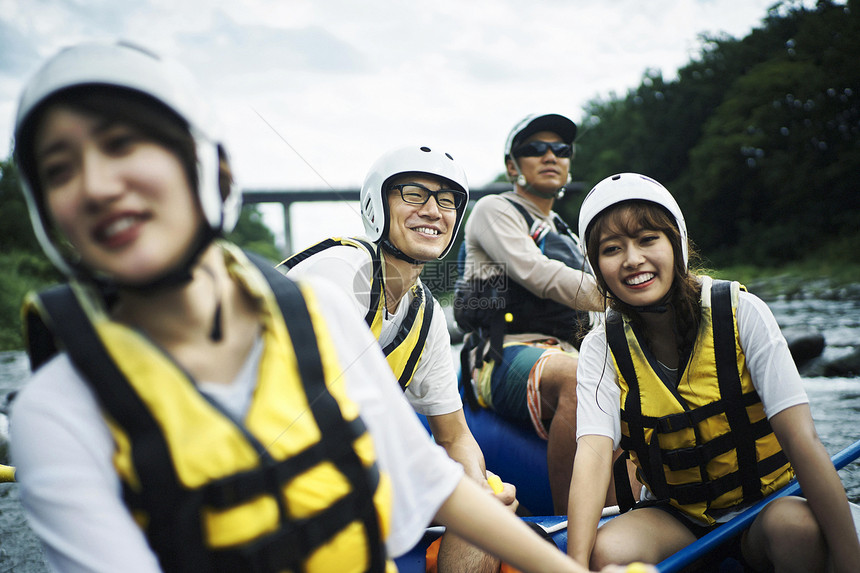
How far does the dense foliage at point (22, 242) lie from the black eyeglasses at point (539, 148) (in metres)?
1.82

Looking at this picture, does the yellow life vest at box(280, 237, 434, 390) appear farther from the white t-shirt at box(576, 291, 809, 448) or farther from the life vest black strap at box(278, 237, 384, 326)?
the white t-shirt at box(576, 291, 809, 448)

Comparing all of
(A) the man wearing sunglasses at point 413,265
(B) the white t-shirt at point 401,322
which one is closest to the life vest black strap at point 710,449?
(A) the man wearing sunglasses at point 413,265

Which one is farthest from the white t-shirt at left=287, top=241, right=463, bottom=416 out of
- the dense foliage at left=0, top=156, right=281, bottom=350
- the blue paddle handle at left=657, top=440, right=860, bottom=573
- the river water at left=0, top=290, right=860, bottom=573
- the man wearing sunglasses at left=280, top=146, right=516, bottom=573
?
the river water at left=0, top=290, right=860, bottom=573

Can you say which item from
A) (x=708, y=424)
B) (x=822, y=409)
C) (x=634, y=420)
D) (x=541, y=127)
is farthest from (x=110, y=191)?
(x=822, y=409)

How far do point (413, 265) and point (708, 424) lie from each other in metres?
1.33

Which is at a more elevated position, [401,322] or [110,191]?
[110,191]

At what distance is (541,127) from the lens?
12.1 ft

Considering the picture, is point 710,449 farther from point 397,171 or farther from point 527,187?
point 527,187

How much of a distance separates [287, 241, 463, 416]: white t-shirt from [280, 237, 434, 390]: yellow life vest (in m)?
0.03

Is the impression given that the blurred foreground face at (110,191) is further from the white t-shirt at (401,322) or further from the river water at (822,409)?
the river water at (822,409)

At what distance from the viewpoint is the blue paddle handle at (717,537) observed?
1863 mm

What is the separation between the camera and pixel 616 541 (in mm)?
1935

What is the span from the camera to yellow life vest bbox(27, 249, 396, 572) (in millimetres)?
818

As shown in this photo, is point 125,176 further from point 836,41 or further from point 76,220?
point 836,41
